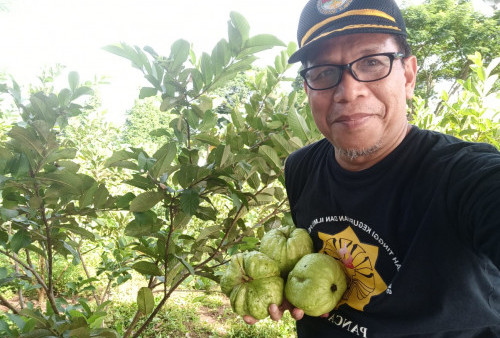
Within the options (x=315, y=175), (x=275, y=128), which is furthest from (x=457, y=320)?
(x=275, y=128)

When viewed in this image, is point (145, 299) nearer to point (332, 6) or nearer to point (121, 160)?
point (121, 160)

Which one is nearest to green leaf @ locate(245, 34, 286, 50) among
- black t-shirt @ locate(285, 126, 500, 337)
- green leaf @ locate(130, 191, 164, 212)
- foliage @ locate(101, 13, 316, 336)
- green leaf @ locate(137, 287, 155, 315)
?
foliage @ locate(101, 13, 316, 336)

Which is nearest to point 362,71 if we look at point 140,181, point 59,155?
point 140,181

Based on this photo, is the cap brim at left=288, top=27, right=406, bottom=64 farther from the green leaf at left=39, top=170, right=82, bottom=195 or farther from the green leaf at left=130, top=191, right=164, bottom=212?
the green leaf at left=39, top=170, right=82, bottom=195

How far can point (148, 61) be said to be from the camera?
3.91 feet

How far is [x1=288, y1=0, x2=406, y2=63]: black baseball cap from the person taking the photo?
1.12 m

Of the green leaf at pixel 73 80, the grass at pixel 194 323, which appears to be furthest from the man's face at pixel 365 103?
the grass at pixel 194 323

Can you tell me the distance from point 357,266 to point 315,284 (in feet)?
0.63

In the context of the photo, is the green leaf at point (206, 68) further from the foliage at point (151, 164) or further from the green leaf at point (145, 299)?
the green leaf at point (145, 299)

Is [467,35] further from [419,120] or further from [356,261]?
[356,261]

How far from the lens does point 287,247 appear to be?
4.22ft

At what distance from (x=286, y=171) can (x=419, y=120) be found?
1494 mm

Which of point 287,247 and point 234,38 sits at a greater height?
point 234,38

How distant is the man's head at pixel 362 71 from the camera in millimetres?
1139
